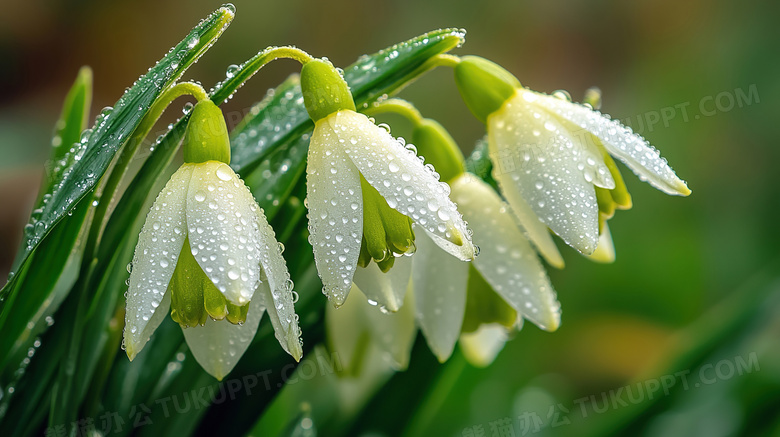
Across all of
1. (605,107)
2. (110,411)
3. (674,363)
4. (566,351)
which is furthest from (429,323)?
(605,107)

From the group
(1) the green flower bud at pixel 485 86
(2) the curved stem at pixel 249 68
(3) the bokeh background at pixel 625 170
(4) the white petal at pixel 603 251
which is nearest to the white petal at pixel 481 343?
(3) the bokeh background at pixel 625 170

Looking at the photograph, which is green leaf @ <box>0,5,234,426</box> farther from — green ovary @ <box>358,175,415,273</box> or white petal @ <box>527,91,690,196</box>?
white petal @ <box>527,91,690,196</box>

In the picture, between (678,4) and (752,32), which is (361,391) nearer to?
(752,32)

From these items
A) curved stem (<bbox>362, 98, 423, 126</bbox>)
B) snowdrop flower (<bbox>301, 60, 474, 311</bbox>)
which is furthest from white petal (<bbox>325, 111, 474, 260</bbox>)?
curved stem (<bbox>362, 98, 423, 126</bbox>)

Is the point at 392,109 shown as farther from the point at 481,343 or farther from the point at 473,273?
the point at 481,343

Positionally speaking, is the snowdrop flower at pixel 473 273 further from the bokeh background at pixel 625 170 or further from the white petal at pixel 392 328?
the bokeh background at pixel 625 170
